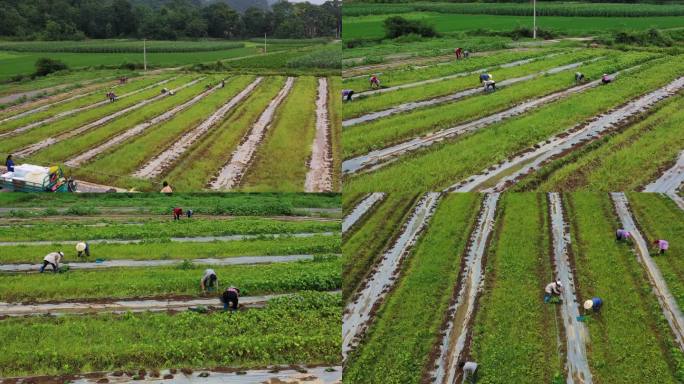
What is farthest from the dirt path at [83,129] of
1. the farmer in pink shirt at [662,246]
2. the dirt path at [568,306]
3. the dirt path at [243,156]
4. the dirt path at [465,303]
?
the farmer in pink shirt at [662,246]

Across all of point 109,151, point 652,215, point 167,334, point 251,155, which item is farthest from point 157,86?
point 652,215

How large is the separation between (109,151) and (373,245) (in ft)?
19.1

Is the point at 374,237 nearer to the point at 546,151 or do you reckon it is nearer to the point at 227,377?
the point at 546,151

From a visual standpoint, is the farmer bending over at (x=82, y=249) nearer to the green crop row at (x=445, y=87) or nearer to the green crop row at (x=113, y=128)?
the green crop row at (x=113, y=128)

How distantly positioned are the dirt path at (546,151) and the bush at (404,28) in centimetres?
442

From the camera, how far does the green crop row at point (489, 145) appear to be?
358 inches

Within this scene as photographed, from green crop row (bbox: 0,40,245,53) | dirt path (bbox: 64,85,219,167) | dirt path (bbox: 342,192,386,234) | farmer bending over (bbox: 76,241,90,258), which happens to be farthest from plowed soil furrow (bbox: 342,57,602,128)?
farmer bending over (bbox: 76,241,90,258)

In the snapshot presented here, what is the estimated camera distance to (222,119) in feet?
46.6

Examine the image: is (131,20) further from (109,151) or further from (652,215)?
(652,215)

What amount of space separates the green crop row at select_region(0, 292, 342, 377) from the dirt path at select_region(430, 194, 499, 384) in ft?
5.44

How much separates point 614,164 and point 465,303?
324 cm

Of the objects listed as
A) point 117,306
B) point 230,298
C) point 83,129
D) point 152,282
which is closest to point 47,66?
point 83,129

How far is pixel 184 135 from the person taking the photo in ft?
43.2

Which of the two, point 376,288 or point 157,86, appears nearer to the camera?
point 376,288
